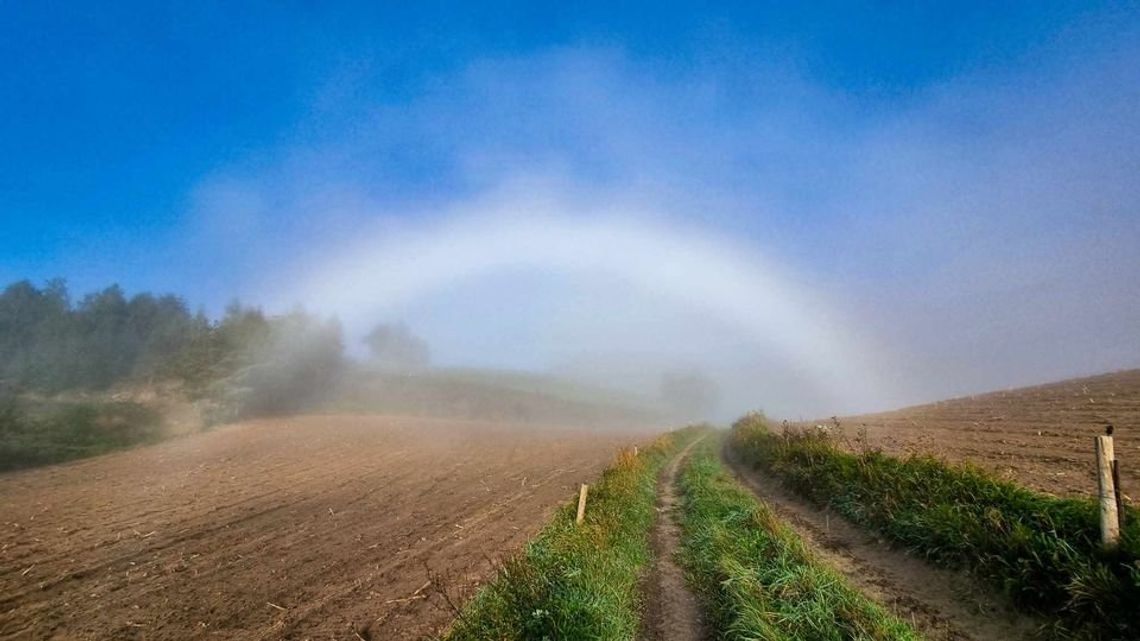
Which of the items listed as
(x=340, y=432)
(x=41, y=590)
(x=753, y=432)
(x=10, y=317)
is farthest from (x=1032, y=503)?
(x=10, y=317)

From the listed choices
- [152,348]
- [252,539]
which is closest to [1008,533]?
[252,539]

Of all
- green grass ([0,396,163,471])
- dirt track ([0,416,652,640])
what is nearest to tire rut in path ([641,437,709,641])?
dirt track ([0,416,652,640])

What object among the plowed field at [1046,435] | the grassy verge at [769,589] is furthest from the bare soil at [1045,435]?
the grassy verge at [769,589]

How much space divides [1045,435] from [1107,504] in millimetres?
11517

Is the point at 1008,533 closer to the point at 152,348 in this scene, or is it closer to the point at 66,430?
the point at 66,430

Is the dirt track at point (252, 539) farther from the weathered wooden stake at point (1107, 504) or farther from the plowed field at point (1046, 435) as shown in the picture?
the plowed field at point (1046, 435)

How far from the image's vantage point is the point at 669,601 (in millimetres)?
8359

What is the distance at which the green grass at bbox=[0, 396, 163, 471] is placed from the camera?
21469 mm

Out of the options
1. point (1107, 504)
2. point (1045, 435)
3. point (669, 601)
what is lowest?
point (669, 601)

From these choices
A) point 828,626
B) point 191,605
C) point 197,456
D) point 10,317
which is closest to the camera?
point 828,626

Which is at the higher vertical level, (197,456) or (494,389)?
(494,389)

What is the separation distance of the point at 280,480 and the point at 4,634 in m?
12.5

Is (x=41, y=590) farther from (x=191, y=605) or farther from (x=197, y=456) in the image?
(x=197, y=456)

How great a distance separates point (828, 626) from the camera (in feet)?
20.6
